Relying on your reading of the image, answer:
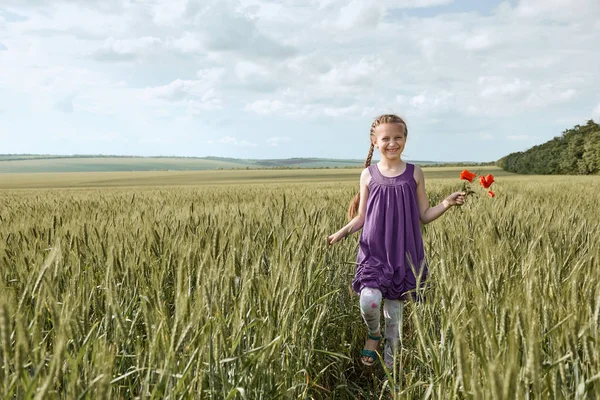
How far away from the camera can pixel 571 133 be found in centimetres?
3828

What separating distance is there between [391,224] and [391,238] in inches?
2.7

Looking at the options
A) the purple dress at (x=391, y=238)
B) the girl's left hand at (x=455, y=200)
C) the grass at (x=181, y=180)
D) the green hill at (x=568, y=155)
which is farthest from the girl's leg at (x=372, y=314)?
the green hill at (x=568, y=155)

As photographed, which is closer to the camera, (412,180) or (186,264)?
A: (186,264)

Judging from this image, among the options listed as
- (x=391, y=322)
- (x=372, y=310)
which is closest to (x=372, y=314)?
(x=372, y=310)

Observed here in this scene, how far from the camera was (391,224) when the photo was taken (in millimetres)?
2338

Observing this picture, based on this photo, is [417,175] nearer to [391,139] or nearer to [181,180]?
[391,139]

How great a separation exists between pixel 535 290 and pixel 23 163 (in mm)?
101630

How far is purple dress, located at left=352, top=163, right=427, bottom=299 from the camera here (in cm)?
227

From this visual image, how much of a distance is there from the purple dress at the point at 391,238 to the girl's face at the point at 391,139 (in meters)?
0.12

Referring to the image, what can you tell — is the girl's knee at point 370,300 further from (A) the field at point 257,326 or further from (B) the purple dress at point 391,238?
(A) the field at point 257,326

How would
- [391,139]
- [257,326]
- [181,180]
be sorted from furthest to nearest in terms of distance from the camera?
[181,180] → [391,139] → [257,326]

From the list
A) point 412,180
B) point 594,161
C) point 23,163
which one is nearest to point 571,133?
point 594,161

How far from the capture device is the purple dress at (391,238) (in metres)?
2.27

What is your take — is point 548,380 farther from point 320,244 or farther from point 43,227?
point 43,227
